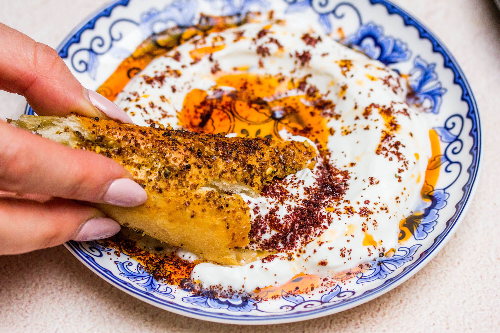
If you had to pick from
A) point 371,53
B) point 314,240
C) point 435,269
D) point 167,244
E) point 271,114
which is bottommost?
point 167,244

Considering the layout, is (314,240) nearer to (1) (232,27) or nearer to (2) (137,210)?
(2) (137,210)

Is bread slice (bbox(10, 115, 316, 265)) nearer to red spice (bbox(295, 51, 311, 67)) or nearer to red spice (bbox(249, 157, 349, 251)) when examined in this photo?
red spice (bbox(249, 157, 349, 251))

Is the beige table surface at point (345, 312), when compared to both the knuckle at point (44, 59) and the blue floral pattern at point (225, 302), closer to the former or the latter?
the blue floral pattern at point (225, 302)

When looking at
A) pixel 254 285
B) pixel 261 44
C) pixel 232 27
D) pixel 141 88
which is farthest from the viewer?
pixel 232 27

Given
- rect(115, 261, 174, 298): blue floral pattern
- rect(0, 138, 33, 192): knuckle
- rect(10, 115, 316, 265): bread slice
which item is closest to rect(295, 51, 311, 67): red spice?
rect(10, 115, 316, 265): bread slice

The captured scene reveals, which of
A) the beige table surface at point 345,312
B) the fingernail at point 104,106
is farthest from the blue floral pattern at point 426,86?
the fingernail at point 104,106

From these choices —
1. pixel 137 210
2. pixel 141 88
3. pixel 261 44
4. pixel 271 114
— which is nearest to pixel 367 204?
pixel 271 114

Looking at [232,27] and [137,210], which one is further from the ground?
[232,27]
